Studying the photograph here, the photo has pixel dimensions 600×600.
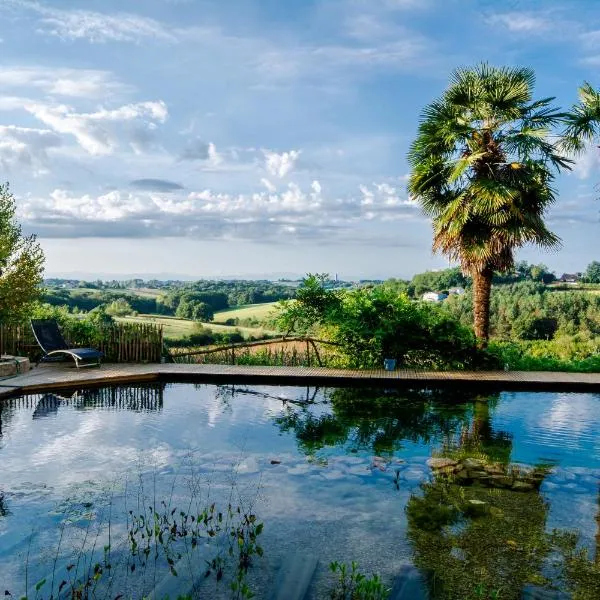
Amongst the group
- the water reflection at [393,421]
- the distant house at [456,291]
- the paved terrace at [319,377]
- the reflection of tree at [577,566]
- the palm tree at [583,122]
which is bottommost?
the reflection of tree at [577,566]

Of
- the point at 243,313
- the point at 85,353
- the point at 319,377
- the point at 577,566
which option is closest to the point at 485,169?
the point at 319,377

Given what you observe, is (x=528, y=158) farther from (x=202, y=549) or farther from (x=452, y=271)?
(x=452, y=271)

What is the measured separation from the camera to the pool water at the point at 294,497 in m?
4.47

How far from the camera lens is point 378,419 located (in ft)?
29.6

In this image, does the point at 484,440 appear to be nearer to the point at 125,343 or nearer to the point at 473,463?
the point at 473,463

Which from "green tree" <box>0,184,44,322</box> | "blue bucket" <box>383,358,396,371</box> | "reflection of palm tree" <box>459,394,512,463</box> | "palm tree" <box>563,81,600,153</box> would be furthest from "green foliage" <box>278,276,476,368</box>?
"green tree" <box>0,184,44,322</box>

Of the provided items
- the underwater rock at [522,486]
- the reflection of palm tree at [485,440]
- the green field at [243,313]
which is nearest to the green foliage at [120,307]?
the green field at [243,313]

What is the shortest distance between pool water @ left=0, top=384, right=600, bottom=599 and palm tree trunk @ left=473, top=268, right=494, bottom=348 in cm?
395

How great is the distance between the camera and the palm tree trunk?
13640mm

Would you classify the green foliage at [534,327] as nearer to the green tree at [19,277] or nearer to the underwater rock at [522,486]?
the green tree at [19,277]

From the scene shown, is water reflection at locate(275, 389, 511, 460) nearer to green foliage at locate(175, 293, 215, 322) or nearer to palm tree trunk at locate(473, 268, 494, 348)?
palm tree trunk at locate(473, 268, 494, 348)

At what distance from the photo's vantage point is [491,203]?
12.7 meters

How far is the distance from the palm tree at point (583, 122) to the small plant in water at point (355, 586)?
1152cm

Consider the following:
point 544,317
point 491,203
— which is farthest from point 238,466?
point 544,317
